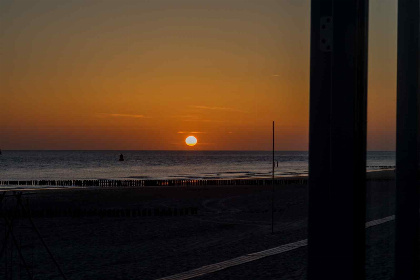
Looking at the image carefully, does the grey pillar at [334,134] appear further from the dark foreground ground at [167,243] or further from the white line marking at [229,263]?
the white line marking at [229,263]

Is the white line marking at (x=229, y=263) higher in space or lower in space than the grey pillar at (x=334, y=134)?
lower

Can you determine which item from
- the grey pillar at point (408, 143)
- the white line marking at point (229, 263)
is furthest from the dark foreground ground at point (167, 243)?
the white line marking at point (229, 263)

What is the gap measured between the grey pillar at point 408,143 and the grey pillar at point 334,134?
180 cm

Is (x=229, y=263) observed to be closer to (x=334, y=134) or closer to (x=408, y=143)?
(x=408, y=143)

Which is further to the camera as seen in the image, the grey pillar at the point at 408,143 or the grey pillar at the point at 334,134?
the grey pillar at the point at 408,143

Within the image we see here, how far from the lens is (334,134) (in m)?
1.61

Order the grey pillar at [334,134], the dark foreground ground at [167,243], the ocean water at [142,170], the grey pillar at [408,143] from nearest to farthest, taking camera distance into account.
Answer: the grey pillar at [334,134], the grey pillar at [408,143], the dark foreground ground at [167,243], the ocean water at [142,170]

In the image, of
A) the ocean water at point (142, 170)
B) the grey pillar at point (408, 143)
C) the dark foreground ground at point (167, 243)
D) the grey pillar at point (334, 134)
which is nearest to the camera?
the grey pillar at point (334, 134)

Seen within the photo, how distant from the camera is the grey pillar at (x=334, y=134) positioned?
1.61m

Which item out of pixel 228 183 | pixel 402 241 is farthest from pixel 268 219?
pixel 228 183

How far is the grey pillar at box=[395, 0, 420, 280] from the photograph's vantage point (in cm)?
327

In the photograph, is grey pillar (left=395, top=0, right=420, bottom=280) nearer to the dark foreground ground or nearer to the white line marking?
the dark foreground ground

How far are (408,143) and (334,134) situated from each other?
1976 mm

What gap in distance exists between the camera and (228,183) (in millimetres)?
Answer: 43781
